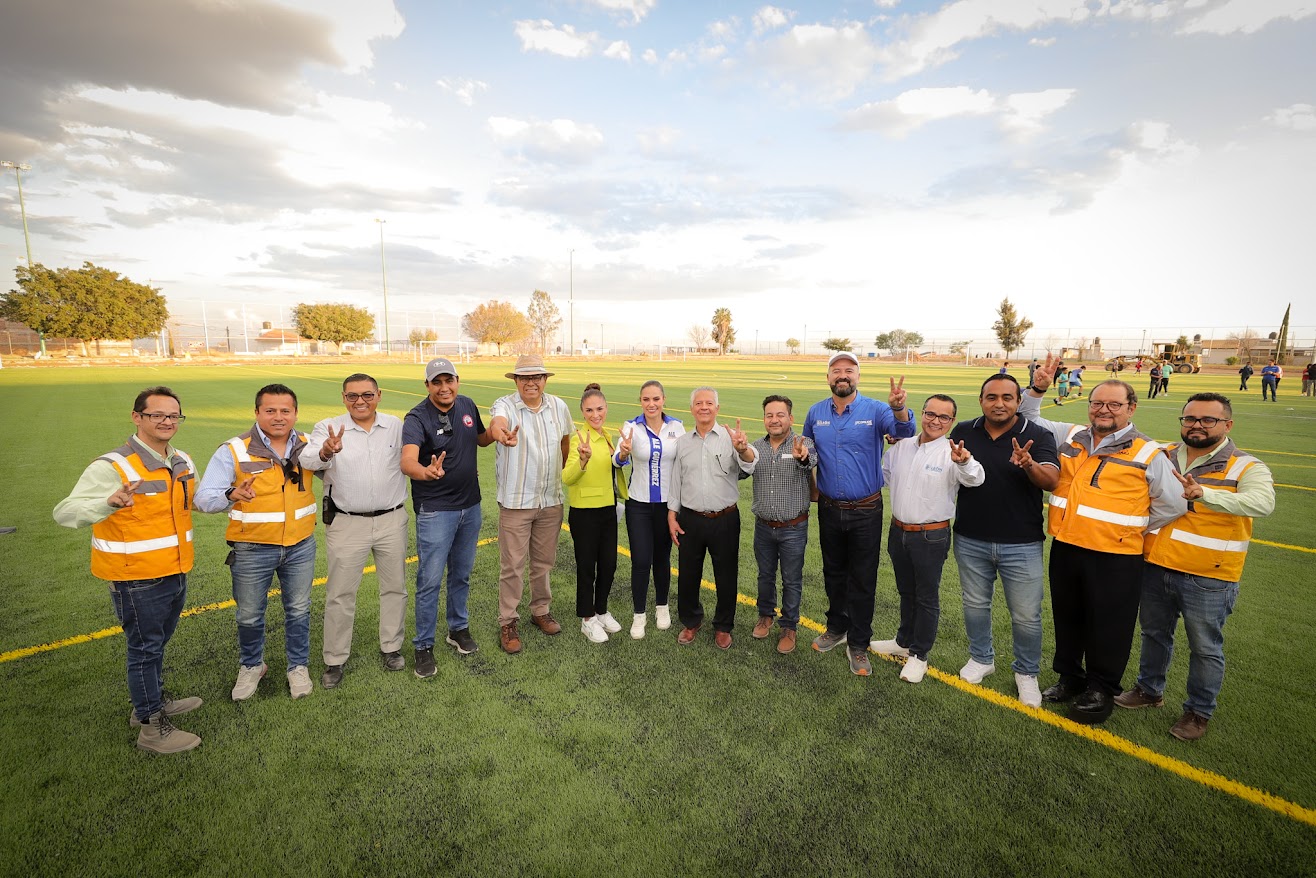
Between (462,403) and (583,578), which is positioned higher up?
(462,403)

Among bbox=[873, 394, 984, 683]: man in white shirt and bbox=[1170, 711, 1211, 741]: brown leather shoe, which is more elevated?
bbox=[873, 394, 984, 683]: man in white shirt

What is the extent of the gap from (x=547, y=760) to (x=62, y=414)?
21.6 meters

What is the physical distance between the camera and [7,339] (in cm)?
5588

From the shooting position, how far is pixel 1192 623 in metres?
3.47

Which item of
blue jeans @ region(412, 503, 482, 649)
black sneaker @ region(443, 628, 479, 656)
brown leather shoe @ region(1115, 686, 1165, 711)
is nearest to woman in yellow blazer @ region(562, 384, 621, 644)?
blue jeans @ region(412, 503, 482, 649)

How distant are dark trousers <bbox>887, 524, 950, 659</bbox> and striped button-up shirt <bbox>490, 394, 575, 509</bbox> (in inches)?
102

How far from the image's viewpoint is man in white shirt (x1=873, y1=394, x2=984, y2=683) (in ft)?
13.2

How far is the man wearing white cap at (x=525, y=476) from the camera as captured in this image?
4484mm

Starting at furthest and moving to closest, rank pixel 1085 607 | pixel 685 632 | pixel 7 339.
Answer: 1. pixel 7 339
2. pixel 685 632
3. pixel 1085 607

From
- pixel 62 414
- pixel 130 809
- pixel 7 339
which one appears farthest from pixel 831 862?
pixel 7 339

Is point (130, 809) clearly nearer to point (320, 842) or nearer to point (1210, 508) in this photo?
point (320, 842)

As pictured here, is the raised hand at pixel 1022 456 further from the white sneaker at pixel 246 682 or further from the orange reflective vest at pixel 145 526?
the white sneaker at pixel 246 682

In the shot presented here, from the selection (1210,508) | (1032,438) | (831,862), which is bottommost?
(831,862)

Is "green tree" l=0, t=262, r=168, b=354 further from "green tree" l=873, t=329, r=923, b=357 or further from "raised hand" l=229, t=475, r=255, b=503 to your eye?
"green tree" l=873, t=329, r=923, b=357
